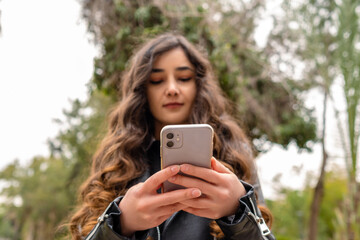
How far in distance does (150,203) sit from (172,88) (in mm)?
760

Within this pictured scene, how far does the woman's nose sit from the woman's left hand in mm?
664

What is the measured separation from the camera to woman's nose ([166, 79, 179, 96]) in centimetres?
150

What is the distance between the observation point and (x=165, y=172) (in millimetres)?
833

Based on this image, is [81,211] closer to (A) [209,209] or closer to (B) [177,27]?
(A) [209,209]

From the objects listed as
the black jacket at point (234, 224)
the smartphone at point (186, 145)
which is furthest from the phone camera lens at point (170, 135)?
the black jacket at point (234, 224)

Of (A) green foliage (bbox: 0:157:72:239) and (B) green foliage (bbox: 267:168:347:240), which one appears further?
(A) green foliage (bbox: 0:157:72:239)

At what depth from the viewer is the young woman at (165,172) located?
885mm

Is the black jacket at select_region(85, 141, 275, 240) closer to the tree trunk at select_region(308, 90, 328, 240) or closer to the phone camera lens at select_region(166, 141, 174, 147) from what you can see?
the phone camera lens at select_region(166, 141, 174, 147)

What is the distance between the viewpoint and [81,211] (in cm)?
141

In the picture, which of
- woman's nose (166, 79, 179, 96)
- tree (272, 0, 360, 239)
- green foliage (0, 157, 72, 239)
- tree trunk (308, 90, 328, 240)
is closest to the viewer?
woman's nose (166, 79, 179, 96)

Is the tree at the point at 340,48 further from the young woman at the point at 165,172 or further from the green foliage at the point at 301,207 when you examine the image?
the green foliage at the point at 301,207

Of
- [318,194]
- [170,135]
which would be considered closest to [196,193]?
[170,135]

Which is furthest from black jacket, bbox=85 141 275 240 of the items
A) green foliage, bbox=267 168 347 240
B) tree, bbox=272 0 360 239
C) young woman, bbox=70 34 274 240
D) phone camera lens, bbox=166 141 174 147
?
green foliage, bbox=267 168 347 240

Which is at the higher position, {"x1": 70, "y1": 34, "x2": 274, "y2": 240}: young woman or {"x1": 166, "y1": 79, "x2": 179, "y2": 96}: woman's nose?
{"x1": 166, "y1": 79, "x2": 179, "y2": 96}: woman's nose
